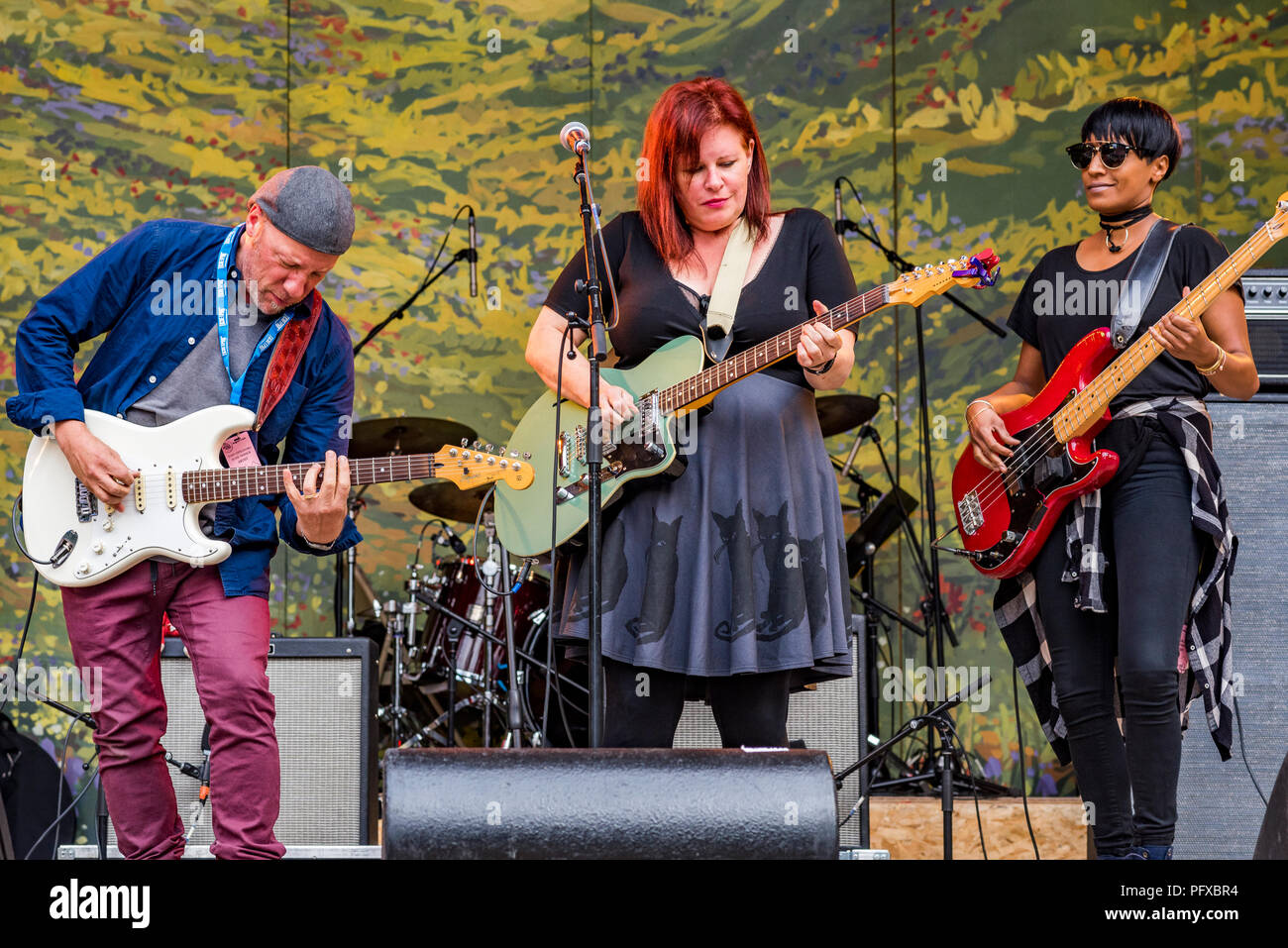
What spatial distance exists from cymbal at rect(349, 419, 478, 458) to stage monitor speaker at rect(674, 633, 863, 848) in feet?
5.51

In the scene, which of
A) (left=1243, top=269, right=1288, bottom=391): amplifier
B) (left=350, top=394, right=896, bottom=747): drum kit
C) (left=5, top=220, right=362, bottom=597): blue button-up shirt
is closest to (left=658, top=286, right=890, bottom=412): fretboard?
(left=5, top=220, right=362, bottom=597): blue button-up shirt

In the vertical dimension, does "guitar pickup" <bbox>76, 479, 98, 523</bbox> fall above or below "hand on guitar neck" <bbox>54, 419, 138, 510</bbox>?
below

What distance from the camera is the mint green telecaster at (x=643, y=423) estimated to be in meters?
3.10

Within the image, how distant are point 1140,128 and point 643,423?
5.10 ft

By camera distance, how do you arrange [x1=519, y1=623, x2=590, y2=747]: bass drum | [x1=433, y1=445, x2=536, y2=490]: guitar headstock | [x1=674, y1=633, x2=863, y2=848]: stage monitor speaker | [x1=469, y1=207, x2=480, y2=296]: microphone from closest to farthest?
[x1=433, y1=445, x2=536, y2=490]: guitar headstock < [x1=674, y1=633, x2=863, y2=848]: stage monitor speaker < [x1=519, y1=623, x2=590, y2=747]: bass drum < [x1=469, y1=207, x2=480, y2=296]: microphone

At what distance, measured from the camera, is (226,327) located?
336cm

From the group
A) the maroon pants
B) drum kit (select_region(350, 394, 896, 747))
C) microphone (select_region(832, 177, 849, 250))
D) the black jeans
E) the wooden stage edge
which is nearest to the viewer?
the maroon pants

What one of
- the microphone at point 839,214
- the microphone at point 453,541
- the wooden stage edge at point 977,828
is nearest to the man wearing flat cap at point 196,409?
the microphone at point 453,541

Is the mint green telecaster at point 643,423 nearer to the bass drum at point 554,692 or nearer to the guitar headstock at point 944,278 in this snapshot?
the guitar headstock at point 944,278

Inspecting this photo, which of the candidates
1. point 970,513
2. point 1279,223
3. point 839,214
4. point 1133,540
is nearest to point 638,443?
point 970,513

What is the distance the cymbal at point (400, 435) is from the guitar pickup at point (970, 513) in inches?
88.4

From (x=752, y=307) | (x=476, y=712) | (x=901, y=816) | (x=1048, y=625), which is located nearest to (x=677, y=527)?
(x=752, y=307)

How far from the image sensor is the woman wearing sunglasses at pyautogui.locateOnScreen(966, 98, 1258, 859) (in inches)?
126

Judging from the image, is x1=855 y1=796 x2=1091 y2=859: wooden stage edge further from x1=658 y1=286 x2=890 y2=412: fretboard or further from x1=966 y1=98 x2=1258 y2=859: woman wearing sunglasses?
x1=658 y1=286 x2=890 y2=412: fretboard
